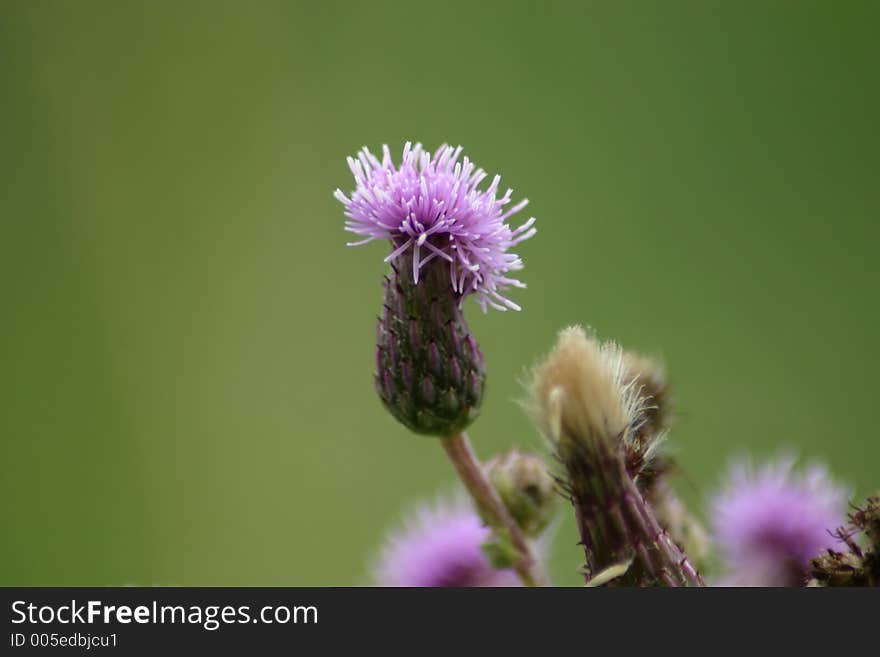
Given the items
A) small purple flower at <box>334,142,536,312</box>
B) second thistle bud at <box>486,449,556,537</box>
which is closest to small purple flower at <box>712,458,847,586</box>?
second thistle bud at <box>486,449,556,537</box>

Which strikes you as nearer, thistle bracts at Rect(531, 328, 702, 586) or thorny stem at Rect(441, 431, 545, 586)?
thistle bracts at Rect(531, 328, 702, 586)

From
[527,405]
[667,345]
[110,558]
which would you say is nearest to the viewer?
[527,405]

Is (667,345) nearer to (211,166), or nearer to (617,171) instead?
(617,171)

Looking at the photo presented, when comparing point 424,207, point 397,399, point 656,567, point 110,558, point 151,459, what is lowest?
point 656,567

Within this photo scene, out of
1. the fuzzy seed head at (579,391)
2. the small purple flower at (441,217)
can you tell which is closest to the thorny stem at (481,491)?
the small purple flower at (441,217)

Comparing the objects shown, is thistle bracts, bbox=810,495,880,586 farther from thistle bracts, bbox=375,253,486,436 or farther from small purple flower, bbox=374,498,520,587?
small purple flower, bbox=374,498,520,587

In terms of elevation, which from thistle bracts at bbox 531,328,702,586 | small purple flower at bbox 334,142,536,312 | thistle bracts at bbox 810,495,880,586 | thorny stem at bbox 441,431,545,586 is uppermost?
small purple flower at bbox 334,142,536,312

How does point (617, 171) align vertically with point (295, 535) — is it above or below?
above

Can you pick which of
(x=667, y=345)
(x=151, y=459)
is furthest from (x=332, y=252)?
(x=667, y=345)
